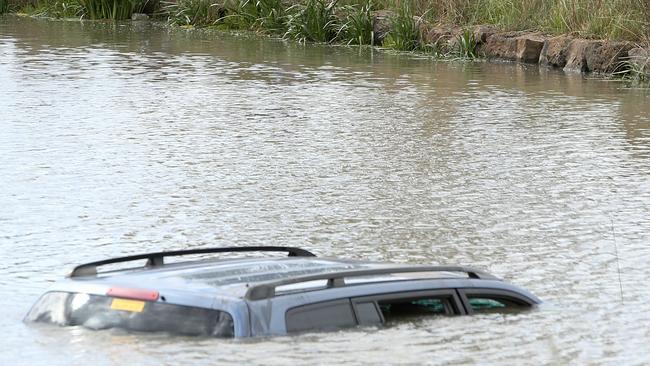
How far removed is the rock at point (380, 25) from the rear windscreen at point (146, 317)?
22.8 metres

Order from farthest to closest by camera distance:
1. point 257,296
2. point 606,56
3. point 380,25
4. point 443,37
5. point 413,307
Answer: point 380,25, point 443,37, point 606,56, point 413,307, point 257,296

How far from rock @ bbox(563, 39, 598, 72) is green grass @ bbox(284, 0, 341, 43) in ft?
19.8

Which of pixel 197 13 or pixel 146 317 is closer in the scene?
pixel 146 317

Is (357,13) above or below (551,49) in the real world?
above

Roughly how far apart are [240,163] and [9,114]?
4816mm

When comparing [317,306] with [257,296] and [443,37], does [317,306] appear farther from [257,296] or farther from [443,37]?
[443,37]

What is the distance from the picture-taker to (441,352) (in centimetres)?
686

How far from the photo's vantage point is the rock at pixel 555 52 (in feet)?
80.9

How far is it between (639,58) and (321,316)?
Result: 58.1 feet

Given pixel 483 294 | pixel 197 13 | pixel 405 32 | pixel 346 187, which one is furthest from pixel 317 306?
pixel 197 13

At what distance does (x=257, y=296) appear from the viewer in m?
5.84

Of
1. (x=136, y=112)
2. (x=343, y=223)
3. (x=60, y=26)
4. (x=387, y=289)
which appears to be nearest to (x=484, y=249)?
(x=343, y=223)

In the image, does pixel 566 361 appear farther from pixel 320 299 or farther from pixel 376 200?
pixel 376 200

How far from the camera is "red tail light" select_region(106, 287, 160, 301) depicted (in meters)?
5.95
